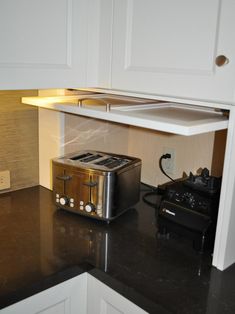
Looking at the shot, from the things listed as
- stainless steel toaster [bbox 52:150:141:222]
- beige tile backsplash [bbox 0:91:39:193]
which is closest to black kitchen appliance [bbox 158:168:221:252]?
stainless steel toaster [bbox 52:150:141:222]

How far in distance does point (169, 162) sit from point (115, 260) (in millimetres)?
658

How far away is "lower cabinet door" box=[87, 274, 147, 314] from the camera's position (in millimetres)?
1046

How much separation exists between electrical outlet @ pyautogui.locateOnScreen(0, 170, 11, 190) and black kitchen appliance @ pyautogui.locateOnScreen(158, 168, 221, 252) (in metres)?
0.75

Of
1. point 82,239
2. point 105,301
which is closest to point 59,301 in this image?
point 105,301

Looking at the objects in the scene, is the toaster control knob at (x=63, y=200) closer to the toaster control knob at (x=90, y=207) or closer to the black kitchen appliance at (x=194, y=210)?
the toaster control knob at (x=90, y=207)

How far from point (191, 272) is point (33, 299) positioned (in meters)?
0.48

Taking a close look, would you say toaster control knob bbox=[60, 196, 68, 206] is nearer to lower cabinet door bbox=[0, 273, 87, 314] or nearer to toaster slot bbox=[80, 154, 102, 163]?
toaster slot bbox=[80, 154, 102, 163]

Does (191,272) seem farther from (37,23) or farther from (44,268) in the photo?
(37,23)

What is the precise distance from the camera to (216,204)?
122cm

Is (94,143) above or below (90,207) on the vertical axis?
above

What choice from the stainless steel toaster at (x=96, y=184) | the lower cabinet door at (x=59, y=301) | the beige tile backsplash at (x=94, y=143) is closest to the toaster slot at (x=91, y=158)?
the stainless steel toaster at (x=96, y=184)

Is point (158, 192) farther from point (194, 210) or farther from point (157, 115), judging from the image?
point (157, 115)

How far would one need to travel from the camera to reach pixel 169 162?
5.60ft

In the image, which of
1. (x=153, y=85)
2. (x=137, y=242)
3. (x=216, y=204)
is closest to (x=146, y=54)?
(x=153, y=85)
